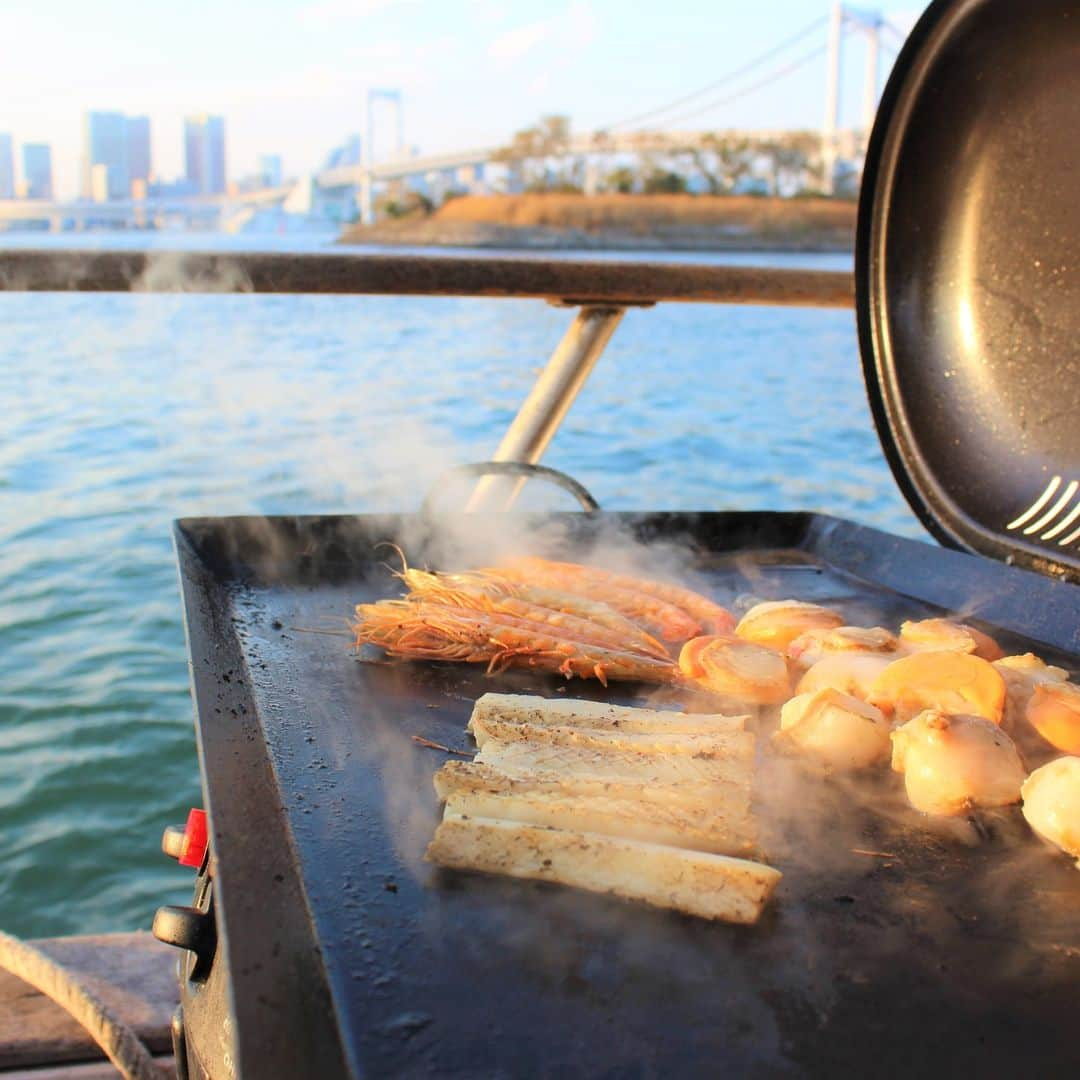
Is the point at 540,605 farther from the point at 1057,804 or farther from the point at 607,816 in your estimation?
the point at 1057,804

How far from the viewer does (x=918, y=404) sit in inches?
95.0

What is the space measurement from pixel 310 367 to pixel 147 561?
35.9 ft

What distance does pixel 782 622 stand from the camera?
1.92 m

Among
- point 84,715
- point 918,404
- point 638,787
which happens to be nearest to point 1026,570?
point 918,404

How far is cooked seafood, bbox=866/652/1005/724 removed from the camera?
5.17 feet

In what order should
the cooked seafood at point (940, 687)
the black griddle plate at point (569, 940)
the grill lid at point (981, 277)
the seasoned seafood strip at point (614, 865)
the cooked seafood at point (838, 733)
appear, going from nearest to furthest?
the black griddle plate at point (569, 940)
the seasoned seafood strip at point (614, 865)
the cooked seafood at point (838, 733)
the cooked seafood at point (940, 687)
the grill lid at point (981, 277)

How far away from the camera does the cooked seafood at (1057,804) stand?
1258mm

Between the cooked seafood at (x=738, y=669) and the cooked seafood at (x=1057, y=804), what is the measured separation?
1.45ft

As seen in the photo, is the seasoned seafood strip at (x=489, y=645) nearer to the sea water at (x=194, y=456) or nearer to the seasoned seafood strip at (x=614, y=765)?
the seasoned seafood strip at (x=614, y=765)

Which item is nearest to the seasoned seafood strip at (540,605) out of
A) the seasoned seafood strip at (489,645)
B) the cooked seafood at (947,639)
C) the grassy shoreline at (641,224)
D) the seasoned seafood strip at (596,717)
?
the seasoned seafood strip at (489,645)

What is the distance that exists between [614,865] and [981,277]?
1742 millimetres

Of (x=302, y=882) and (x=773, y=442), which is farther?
(x=773, y=442)

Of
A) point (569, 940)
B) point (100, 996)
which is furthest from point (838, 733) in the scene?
point (100, 996)

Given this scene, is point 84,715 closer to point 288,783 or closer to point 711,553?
point 711,553
